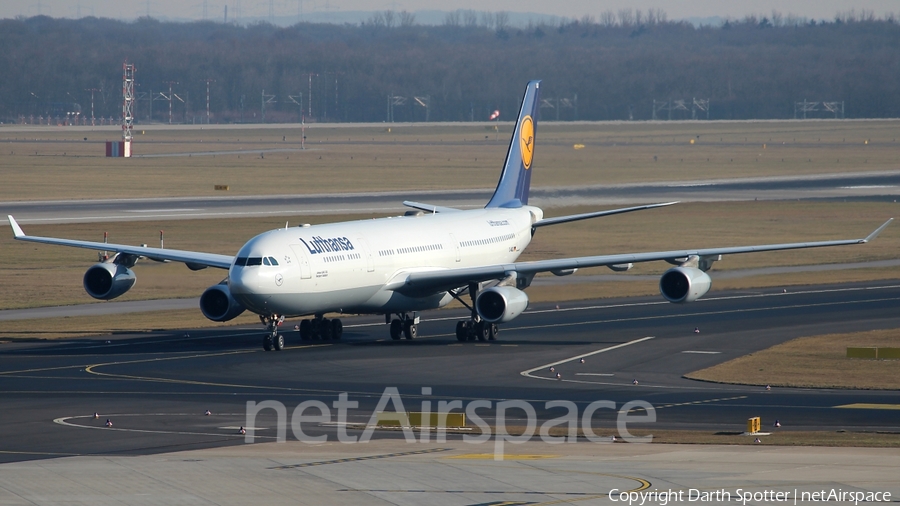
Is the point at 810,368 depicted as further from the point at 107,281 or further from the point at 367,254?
the point at 107,281

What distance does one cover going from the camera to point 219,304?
160 ft

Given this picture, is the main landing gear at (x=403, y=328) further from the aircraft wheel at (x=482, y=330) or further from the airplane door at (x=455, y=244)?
the airplane door at (x=455, y=244)

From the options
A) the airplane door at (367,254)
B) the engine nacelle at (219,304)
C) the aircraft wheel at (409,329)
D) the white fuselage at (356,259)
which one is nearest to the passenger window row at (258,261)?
the white fuselage at (356,259)

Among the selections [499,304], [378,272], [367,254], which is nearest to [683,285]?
[499,304]

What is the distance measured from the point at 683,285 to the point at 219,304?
17450 mm

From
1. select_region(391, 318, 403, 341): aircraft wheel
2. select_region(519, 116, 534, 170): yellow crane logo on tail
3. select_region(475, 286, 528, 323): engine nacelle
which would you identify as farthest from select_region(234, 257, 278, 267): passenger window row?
select_region(519, 116, 534, 170): yellow crane logo on tail

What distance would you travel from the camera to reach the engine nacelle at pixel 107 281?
5253cm

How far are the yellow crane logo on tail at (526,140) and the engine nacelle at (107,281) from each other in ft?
67.3

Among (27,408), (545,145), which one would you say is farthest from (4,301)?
(545,145)

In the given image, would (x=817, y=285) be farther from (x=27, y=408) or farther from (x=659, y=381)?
(x=27, y=408)

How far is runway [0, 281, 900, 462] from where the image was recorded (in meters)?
33.8

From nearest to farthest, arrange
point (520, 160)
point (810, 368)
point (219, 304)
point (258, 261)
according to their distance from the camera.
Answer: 1. point (810, 368)
2. point (258, 261)
3. point (219, 304)
4. point (520, 160)

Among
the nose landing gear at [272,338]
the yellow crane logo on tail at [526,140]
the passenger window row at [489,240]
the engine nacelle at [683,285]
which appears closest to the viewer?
the nose landing gear at [272,338]

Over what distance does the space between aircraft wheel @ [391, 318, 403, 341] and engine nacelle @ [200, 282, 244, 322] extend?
6564 mm
